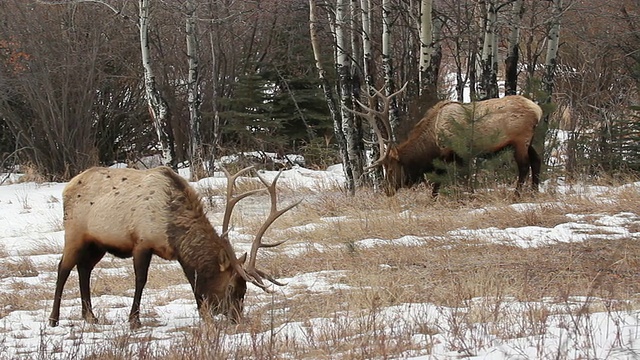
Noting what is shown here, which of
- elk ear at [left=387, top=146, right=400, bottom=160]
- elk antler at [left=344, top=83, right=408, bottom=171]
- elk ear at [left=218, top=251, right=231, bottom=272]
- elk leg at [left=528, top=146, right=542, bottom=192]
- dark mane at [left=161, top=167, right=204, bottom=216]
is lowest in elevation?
elk leg at [left=528, top=146, right=542, bottom=192]

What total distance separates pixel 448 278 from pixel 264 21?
13885mm

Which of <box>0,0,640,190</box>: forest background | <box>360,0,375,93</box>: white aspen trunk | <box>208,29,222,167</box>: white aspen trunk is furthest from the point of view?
<box>208,29,222,167</box>: white aspen trunk

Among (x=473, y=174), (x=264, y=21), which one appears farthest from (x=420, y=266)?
(x=264, y=21)

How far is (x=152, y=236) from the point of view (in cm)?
687

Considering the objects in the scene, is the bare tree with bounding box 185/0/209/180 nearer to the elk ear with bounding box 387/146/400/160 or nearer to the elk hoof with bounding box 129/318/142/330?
the elk ear with bounding box 387/146/400/160

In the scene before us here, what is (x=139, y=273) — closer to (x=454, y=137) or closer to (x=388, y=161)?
(x=454, y=137)

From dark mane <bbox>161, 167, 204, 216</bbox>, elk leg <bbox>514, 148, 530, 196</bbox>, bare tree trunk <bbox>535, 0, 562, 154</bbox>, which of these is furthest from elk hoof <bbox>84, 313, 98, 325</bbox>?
bare tree trunk <bbox>535, 0, 562, 154</bbox>

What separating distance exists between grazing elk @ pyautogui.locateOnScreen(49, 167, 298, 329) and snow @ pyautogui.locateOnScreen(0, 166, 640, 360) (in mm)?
312

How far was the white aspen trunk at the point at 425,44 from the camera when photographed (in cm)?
1314

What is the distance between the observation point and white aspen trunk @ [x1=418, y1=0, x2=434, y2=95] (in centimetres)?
1314

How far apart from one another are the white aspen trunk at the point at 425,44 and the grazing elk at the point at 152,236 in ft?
22.3

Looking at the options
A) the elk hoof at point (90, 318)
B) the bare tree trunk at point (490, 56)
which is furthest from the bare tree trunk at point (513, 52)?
the elk hoof at point (90, 318)

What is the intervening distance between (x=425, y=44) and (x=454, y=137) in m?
1.88

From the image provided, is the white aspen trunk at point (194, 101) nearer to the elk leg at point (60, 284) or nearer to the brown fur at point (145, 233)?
the brown fur at point (145, 233)
